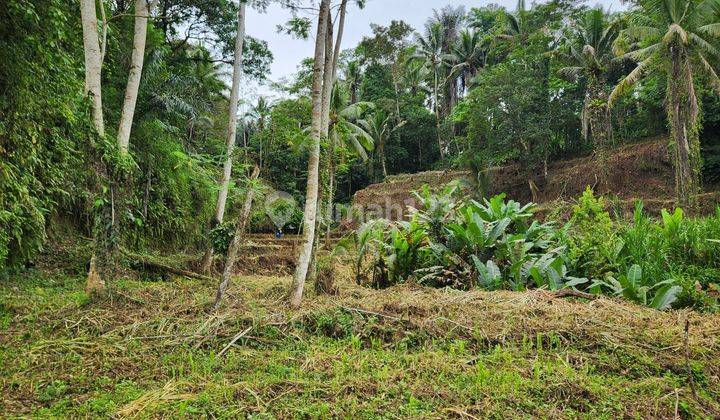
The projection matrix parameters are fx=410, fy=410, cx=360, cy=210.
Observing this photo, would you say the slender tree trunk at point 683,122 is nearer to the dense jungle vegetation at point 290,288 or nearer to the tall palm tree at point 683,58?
the tall palm tree at point 683,58

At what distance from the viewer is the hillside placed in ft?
57.7

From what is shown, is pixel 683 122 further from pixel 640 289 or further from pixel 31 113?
pixel 31 113

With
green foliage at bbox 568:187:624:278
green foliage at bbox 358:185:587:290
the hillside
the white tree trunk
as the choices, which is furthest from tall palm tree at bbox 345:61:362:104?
green foliage at bbox 568:187:624:278

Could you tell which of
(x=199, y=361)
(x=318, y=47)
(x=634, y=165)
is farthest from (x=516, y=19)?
(x=199, y=361)

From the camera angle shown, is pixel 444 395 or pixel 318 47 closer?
pixel 444 395

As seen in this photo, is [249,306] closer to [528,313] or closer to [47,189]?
[528,313]

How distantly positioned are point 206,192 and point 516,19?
21.2 meters

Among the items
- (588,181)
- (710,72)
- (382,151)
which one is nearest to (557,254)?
(710,72)

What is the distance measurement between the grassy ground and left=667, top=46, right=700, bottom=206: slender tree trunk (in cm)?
1299

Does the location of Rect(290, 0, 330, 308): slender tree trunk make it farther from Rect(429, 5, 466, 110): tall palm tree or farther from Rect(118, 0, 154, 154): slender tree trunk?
Rect(429, 5, 466, 110): tall palm tree

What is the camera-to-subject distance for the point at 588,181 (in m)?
19.4

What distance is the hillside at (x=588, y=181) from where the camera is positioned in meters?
17.6

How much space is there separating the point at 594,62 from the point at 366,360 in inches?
797

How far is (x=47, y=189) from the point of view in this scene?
20.4 ft
